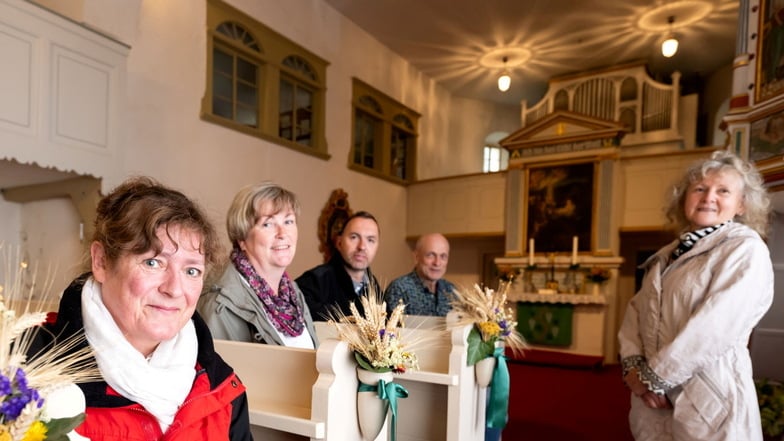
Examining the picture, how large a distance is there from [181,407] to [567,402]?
14.3 feet

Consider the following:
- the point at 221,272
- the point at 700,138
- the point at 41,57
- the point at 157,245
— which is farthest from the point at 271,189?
the point at 700,138

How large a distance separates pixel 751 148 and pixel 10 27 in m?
4.90

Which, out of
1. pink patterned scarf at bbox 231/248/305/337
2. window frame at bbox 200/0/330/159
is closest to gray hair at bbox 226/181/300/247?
pink patterned scarf at bbox 231/248/305/337

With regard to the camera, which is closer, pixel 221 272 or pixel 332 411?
pixel 332 411

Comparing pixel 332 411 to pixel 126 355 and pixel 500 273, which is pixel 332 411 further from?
pixel 500 273

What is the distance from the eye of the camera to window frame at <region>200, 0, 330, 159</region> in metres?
5.02

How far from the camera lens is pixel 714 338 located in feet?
5.25

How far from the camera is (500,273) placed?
7461mm

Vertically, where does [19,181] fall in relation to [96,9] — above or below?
below

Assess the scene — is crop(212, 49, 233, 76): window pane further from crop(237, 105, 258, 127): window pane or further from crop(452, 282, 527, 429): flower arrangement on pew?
crop(452, 282, 527, 429): flower arrangement on pew

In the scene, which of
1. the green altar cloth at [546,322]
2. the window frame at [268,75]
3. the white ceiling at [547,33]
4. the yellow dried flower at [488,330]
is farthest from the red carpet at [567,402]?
the white ceiling at [547,33]

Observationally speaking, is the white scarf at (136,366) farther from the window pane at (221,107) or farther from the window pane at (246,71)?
the window pane at (246,71)

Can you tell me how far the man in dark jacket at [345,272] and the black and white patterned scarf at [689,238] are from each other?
1.50 meters

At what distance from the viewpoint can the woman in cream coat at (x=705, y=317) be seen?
1.61 meters
